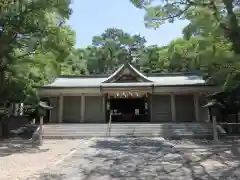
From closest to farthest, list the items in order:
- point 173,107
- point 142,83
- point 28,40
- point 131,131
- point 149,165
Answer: point 149,165 → point 28,40 → point 131,131 → point 173,107 → point 142,83

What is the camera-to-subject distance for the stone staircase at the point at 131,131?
16.8 meters

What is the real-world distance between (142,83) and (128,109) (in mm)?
4170

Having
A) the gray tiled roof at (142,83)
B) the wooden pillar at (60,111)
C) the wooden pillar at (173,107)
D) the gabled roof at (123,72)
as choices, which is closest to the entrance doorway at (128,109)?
the gabled roof at (123,72)

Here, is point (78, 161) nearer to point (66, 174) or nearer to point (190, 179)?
point (66, 174)

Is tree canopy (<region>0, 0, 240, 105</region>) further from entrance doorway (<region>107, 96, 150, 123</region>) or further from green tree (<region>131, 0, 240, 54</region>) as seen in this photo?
entrance doorway (<region>107, 96, 150, 123</region>)

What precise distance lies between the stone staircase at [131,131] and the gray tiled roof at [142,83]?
4.60 metres

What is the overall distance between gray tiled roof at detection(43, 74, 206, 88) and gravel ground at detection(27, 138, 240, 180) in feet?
38.4

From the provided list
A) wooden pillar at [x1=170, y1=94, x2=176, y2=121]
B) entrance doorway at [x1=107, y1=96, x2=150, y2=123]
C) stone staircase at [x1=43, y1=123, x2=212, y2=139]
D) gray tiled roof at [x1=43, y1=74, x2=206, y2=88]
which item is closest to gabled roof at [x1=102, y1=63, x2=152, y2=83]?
gray tiled roof at [x1=43, y1=74, x2=206, y2=88]

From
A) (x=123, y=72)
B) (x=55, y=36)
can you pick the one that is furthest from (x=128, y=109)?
(x=55, y=36)

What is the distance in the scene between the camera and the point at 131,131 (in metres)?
18.0

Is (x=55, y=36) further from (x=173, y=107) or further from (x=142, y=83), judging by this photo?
(x=173, y=107)

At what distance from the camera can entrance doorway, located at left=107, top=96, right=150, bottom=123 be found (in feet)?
79.2

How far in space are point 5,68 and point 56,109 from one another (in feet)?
29.8

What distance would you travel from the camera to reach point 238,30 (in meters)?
8.35
